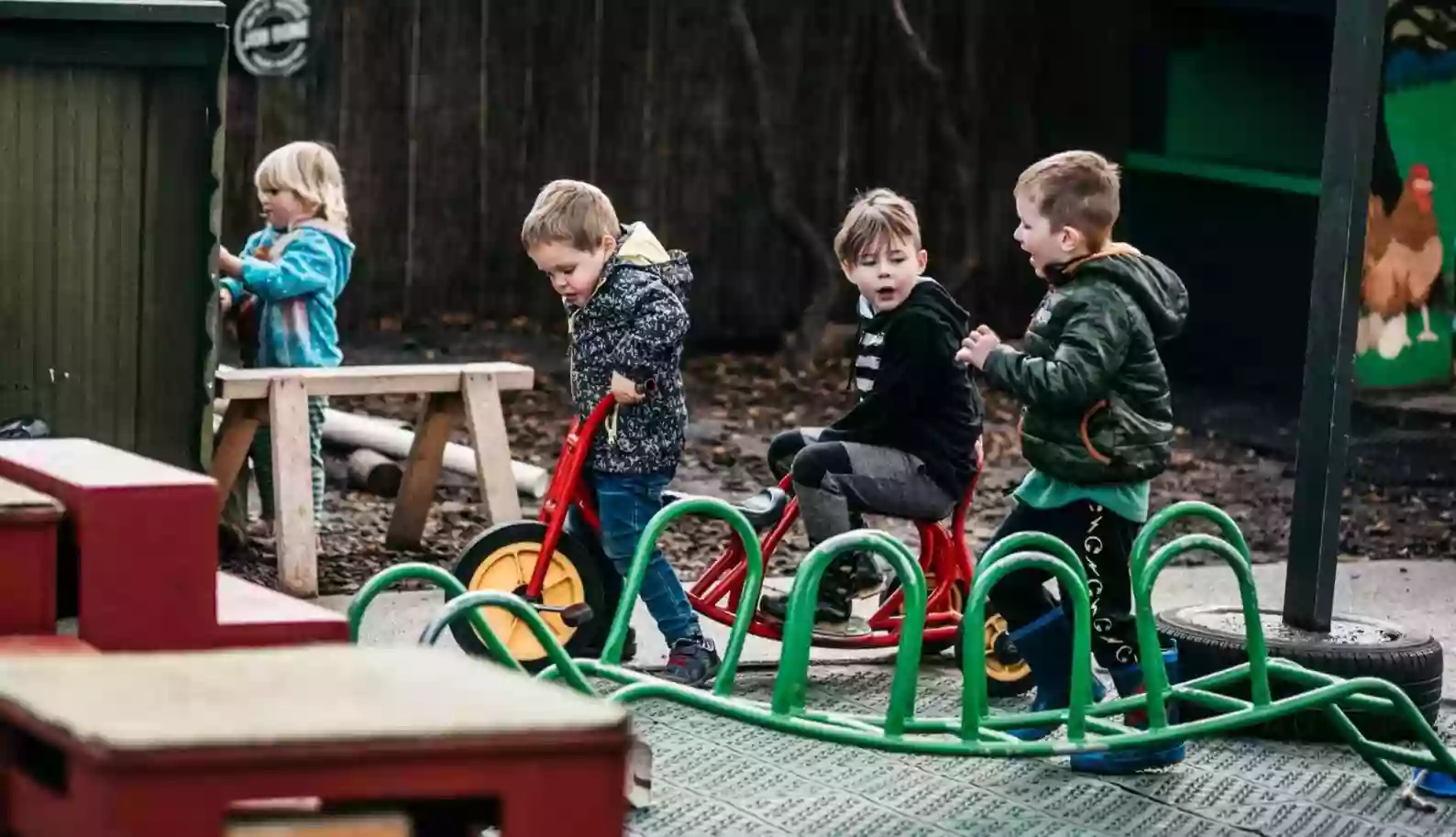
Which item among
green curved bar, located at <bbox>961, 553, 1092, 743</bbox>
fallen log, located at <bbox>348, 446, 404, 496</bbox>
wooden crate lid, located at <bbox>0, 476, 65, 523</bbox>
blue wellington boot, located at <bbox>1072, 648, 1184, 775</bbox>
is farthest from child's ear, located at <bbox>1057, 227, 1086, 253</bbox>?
fallen log, located at <bbox>348, 446, 404, 496</bbox>

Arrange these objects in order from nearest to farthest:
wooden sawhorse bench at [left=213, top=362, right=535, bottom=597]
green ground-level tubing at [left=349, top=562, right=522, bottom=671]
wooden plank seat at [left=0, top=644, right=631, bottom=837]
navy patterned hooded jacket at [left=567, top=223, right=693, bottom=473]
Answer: wooden plank seat at [left=0, top=644, right=631, bottom=837]
green ground-level tubing at [left=349, top=562, right=522, bottom=671]
navy patterned hooded jacket at [left=567, top=223, right=693, bottom=473]
wooden sawhorse bench at [left=213, top=362, right=535, bottom=597]

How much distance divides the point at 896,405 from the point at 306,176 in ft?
8.53

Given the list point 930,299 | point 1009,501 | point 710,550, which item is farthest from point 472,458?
point 930,299

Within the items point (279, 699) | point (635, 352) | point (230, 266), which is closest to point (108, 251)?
point (230, 266)

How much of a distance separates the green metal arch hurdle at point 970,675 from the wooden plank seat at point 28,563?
0.83 m

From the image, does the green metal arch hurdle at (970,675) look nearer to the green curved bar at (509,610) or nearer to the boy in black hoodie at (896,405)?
the green curved bar at (509,610)

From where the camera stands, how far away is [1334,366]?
20.0ft

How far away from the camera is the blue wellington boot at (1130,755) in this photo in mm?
5555

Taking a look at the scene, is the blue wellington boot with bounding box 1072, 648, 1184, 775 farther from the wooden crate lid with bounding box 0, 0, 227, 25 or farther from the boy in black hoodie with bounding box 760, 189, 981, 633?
the wooden crate lid with bounding box 0, 0, 227, 25

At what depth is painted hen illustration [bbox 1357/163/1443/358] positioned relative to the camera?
11.4m

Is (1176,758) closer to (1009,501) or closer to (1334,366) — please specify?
(1334,366)

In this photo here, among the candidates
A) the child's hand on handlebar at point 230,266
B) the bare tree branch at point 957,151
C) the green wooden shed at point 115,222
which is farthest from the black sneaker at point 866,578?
the bare tree branch at point 957,151

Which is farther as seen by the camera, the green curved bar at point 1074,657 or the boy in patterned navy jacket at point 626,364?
the boy in patterned navy jacket at point 626,364

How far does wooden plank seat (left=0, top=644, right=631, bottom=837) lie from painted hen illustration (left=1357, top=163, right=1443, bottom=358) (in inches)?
358
